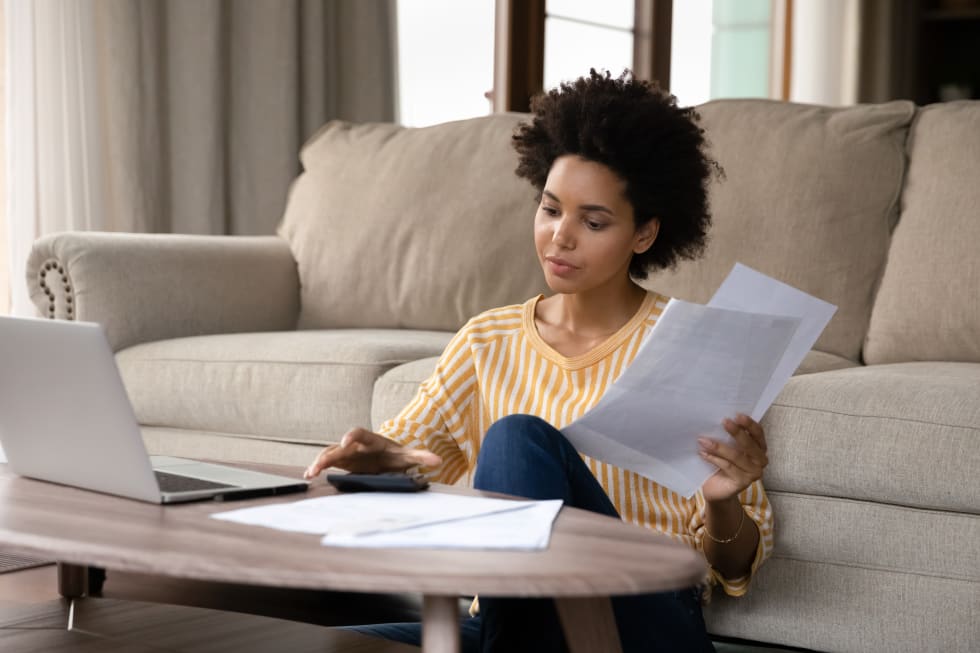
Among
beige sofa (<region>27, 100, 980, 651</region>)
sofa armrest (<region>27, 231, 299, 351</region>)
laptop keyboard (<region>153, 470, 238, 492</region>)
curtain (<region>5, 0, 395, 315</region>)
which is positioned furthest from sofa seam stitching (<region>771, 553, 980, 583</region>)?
curtain (<region>5, 0, 395, 315</region>)

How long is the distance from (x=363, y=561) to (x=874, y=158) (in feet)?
5.52

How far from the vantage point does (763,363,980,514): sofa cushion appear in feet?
5.23

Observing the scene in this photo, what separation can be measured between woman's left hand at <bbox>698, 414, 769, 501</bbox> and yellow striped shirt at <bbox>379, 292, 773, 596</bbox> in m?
0.18

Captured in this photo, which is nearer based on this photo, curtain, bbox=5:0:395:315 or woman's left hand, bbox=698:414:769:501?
woman's left hand, bbox=698:414:769:501

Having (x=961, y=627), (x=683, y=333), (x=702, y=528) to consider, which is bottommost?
(x=961, y=627)

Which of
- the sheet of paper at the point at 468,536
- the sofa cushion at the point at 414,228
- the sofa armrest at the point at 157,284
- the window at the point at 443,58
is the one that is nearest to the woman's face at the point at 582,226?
the sheet of paper at the point at 468,536

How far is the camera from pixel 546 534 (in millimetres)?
942

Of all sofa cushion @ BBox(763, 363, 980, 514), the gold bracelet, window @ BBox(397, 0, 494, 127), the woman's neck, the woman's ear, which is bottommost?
the gold bracelet

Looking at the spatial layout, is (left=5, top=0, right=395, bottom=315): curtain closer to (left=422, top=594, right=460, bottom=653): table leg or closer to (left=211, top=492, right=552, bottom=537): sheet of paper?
(left=211, top=492, right=552, bottom=537): sheet of paper

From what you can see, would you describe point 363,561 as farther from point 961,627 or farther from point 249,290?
point 249,290

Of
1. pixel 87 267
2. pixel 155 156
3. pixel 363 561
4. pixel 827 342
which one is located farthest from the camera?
pixel 155 156

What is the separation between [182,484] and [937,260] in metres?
1.43

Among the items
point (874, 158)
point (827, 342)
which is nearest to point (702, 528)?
point (827, 342)

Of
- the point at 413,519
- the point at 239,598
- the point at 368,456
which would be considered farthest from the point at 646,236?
the point at 239,598
